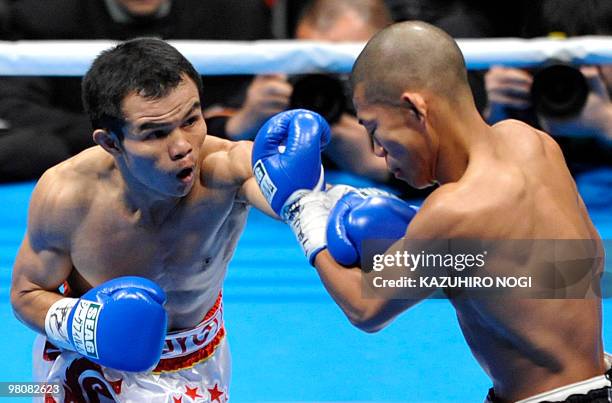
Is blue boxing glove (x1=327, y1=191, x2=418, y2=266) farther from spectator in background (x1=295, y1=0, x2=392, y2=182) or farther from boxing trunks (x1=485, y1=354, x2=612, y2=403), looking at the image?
spectator in background (x1=295, y1=0, x2=392, y2=182)

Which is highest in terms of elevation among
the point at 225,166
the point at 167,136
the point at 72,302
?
the point at 167,136

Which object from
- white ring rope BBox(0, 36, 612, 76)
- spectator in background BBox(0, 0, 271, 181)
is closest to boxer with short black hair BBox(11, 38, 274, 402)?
white ring rope BBox(0, 36, 612, 76)

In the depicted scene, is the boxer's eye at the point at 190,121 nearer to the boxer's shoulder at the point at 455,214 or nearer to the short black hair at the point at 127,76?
the short black hair at the point at 127,76

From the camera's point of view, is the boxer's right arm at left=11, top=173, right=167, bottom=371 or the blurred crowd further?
the blurred crowd

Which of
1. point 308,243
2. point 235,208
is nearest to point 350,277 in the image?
point 308,243

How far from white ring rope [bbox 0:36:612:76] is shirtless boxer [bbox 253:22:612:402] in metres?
1.88

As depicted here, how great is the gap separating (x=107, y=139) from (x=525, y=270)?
0.90 meters

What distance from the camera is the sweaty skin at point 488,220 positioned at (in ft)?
5.68

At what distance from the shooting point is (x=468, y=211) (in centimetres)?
171

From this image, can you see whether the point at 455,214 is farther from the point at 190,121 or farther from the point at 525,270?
the point at 190,121

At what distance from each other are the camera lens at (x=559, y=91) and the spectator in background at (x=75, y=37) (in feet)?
3.68

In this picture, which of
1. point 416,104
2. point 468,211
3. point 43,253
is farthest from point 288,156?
point 43,253

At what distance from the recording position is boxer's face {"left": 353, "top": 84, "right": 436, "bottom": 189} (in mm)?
1797

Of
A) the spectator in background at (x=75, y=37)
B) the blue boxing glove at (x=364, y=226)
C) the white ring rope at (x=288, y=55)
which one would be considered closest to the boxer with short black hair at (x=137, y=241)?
the blue boxing glove at (x=364, y=226)
